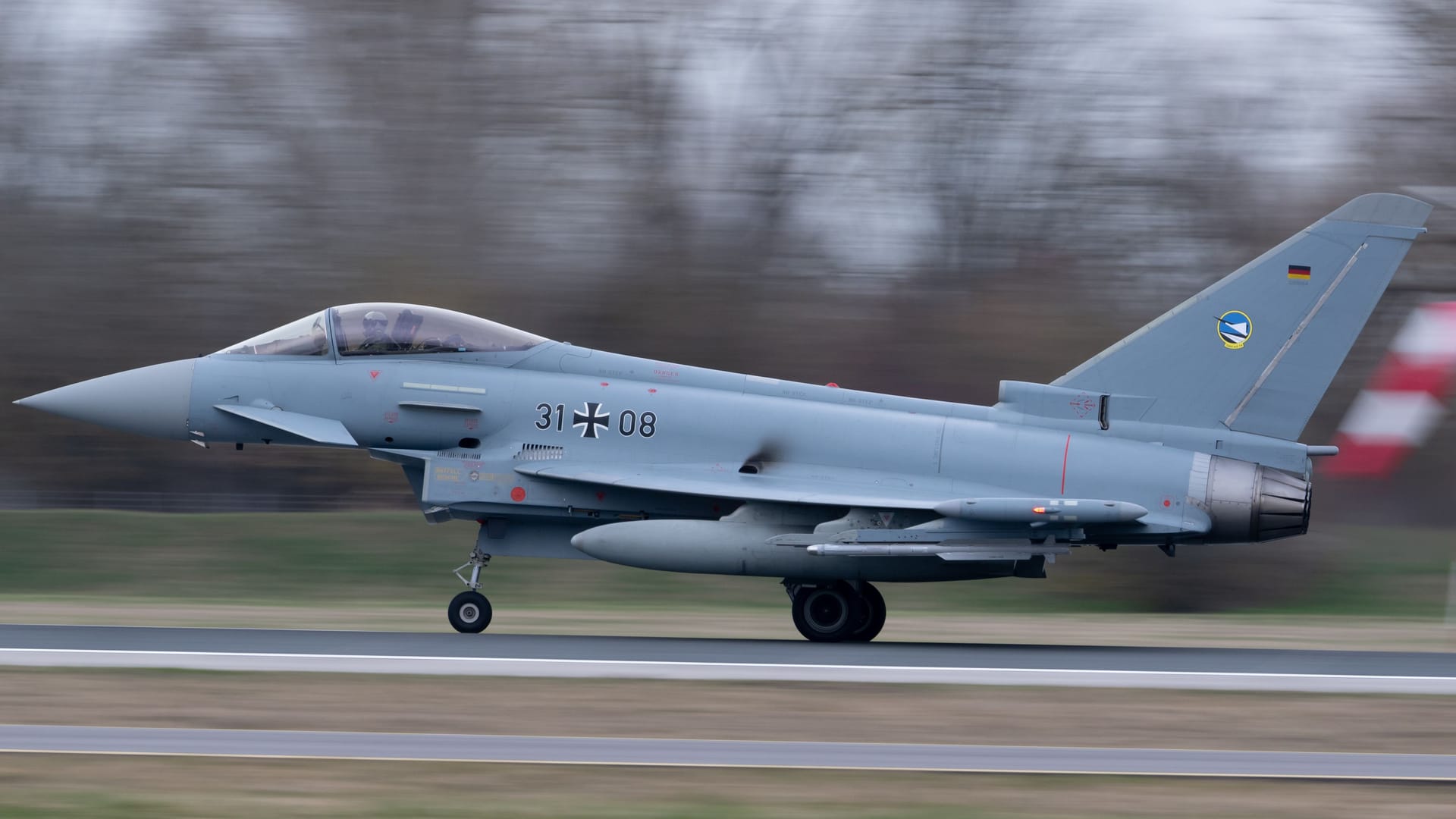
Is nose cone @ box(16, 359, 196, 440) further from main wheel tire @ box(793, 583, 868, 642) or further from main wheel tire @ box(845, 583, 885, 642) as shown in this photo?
main wheel tire @ box(845, 583, 885, 642)

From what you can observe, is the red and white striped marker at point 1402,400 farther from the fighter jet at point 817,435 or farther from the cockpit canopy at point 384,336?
the cockpit canopy at point 384,336

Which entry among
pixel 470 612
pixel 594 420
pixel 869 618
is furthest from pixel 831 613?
pixel 470 612

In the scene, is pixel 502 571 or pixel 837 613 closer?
pixel 837 613

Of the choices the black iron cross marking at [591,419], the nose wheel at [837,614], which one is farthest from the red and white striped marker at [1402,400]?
the black iron cross marking at [591,419]

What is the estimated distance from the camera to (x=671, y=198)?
2608 centimetres

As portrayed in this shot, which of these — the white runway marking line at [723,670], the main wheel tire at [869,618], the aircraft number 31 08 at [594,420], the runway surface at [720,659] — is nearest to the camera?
the white runway marking line at [723,670]

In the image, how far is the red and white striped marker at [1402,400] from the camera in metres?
21.2

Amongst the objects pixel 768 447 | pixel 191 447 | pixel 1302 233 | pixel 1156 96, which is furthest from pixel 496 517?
pixel 1156 96

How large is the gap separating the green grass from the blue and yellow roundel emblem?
8.87m

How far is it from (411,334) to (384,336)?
246 millimetres

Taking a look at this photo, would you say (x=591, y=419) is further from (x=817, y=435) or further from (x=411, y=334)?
(x=817, y=435)

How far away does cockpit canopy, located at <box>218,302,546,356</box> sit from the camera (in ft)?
44.0

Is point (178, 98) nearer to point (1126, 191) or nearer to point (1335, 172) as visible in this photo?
point (1126, 191)

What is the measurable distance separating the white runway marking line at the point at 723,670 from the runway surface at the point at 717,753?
2.16 metres
